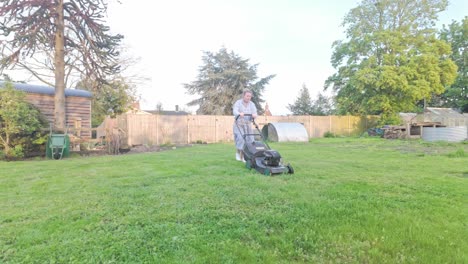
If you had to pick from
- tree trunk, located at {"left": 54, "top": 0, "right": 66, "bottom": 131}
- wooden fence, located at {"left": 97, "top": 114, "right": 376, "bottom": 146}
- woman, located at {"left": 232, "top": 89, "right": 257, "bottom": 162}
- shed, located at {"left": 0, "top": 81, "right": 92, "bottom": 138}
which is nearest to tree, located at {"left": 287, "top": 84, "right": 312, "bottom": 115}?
wooden fence, located at {"left": 97, "top": 114, "right": 376, "bottom": 146}

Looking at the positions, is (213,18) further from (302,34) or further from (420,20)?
(420,20)

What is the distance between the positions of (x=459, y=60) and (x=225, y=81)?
2198 centimetres

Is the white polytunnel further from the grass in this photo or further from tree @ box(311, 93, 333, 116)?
tree @ box(311, 93, 333, 116)

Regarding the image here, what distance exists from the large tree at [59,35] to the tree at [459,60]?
95.3 feet

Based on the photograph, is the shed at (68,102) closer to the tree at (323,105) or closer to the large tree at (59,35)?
the large tree at (59,35)

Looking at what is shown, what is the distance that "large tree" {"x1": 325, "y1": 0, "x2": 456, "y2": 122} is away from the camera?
20.1 metres

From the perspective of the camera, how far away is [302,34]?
15.0 m

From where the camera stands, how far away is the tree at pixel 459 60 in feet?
86.8

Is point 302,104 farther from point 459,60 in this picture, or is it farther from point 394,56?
point 459,60

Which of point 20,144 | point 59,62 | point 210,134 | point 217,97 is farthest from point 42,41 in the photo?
point 217,97

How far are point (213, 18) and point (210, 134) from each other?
7.57m

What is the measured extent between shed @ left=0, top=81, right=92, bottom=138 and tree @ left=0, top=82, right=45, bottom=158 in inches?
97.2

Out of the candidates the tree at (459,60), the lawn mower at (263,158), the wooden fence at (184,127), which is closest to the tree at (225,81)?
the wooden fence at (184,127)

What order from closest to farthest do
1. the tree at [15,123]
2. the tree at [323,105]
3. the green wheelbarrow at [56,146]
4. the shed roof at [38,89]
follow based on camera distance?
the tree at [15,123]
the green wheelbarrow at [56,146]
the shed roof at [38,89]
the tree at [323,105]
